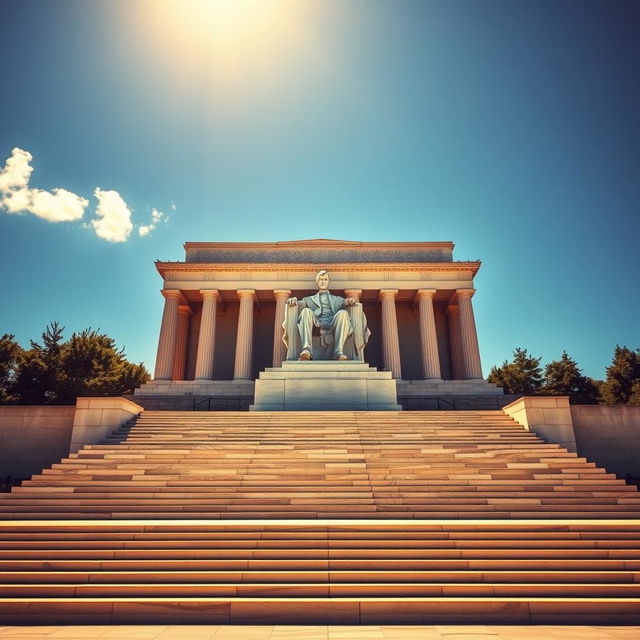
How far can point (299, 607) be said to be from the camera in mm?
5430

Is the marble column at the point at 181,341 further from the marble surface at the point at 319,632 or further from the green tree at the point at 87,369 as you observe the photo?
the marble surface at the point at 319,632

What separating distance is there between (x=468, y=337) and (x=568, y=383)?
1300cm

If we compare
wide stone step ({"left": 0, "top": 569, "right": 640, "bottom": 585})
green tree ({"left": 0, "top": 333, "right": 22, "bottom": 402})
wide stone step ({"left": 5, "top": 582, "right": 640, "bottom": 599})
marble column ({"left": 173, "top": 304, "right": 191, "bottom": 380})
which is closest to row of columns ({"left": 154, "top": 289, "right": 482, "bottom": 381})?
marble column ({"left": 173, "top": 304, "right": 191, "bottom": 380})

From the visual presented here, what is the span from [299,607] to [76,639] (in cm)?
256

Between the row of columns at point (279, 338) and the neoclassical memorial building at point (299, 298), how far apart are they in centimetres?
8

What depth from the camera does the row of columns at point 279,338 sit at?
3200 cm

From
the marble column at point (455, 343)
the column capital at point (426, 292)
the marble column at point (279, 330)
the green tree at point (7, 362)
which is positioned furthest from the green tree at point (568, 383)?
the green tree at point (7, 362)

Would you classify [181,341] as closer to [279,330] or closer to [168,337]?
[168,337]

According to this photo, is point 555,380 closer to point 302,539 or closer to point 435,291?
point 435,291

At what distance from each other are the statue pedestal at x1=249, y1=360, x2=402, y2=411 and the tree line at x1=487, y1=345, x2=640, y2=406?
28.3 metres

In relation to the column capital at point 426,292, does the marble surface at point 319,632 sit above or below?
below

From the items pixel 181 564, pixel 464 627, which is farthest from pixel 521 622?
pixel 181 564

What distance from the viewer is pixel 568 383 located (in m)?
38.6

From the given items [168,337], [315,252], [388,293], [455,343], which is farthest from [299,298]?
[455,343]
